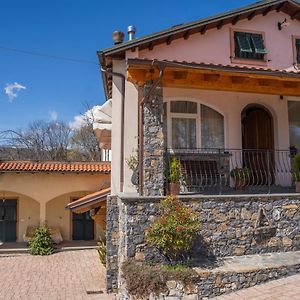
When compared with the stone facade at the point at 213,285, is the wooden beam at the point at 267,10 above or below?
above

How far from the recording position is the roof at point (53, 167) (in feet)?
62.5

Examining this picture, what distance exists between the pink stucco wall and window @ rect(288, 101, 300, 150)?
158 centimetres

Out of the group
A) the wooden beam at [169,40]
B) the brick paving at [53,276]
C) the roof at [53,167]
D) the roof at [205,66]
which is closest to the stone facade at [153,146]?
the roof at [205,66]

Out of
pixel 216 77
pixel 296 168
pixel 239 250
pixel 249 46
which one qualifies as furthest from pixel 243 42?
pixel 239 250

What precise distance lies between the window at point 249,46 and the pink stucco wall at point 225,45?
0.26 metres

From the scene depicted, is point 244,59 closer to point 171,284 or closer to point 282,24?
point 282,24

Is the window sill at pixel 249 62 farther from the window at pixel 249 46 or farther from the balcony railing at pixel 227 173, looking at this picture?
the balcony railing at pixel 227 173

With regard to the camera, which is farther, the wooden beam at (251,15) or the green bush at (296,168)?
the wooden beam at (251,15)

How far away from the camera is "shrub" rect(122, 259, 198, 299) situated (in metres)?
8.23

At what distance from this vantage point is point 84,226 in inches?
812

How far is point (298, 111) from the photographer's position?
45.1 feet

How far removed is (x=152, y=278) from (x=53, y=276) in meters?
7.06

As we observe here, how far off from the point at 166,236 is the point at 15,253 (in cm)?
1216

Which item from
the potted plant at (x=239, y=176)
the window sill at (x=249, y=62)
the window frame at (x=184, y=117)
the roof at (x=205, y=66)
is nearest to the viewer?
the roof at (x=205, y=66)
